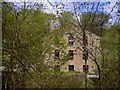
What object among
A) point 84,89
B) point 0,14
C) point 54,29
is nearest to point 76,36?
point 54,29

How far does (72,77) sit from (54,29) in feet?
2.28

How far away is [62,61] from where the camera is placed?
3.10m

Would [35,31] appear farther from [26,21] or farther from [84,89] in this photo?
[84,89]

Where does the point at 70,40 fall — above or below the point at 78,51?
above

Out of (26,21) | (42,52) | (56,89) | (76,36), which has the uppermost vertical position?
(26,21)

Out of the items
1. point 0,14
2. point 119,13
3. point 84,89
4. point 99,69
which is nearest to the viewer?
point 0,14

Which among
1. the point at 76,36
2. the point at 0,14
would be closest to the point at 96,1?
the point at 76,36

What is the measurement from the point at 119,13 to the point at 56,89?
1.22 m

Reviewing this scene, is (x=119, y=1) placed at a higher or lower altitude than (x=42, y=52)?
higher

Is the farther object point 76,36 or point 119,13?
point 76,36

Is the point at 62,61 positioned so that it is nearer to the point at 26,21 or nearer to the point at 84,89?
the point at 84,89

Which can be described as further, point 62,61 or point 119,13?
point 62,61

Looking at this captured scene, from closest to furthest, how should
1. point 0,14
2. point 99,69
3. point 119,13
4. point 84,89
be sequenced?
1. point 0,14
2. point 119,13
3. point 99,69
4. point 84,89

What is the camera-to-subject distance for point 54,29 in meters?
2.83
